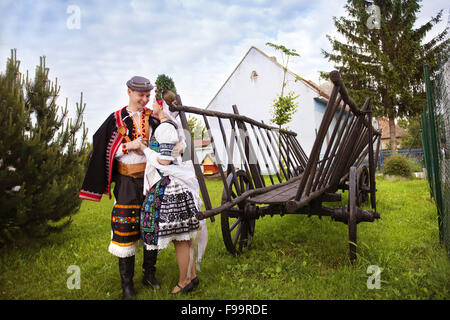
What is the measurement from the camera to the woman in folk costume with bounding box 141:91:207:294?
2.21 metres

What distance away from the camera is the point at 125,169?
2396mm

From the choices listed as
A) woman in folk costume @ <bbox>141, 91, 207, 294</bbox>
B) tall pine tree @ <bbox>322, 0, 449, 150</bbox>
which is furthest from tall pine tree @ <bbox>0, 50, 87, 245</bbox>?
tall pine tree @ <bbox>322, 0, 449, 150</bbox>

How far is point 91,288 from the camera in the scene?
254 centimetres

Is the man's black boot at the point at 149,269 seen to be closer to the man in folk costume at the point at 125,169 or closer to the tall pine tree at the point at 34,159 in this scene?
the man in folk costume at the point at 125,169

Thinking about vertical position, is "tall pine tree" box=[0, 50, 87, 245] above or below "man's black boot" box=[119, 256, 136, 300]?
above

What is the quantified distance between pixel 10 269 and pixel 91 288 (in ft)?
4.08

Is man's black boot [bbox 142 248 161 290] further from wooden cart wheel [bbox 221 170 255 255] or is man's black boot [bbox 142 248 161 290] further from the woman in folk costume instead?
wooden cart wheel [bbox 221 170 255 255]

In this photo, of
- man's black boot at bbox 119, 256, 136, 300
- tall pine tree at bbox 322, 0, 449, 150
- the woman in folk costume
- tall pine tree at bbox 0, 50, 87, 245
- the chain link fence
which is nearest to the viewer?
the woman in folk costume

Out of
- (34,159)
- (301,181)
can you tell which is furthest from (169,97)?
(34,159)

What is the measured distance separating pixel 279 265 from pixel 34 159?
3.13m

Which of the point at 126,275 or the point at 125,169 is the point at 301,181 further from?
the point at 126,275

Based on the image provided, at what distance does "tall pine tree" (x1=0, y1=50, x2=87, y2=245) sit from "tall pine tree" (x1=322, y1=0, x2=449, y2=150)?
14800mm
